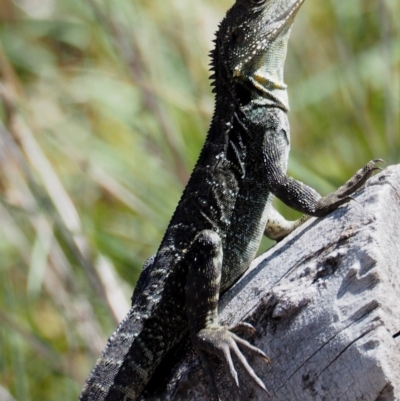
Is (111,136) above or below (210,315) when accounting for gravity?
above

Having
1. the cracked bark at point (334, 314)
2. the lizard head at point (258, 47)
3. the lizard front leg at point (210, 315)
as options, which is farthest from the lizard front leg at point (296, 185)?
the lizard front leg at point (210, 315)

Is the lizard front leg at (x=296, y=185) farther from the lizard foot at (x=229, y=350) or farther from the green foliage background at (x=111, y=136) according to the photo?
the lizard foot at (x=229, y=350)

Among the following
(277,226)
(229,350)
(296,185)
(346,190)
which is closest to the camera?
(229,350)

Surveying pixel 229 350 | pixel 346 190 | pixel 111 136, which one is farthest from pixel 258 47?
pixel 111 136

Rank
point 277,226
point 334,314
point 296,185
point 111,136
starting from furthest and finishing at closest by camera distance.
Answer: point 111,136 → point 277,226 → point 296,185 → point 334,314

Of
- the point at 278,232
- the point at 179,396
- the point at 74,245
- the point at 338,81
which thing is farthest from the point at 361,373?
the point at 338,81

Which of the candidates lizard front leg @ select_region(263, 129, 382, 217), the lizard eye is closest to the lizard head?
the lizard eye

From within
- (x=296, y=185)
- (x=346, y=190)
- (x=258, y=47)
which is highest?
(x=258, y=47)

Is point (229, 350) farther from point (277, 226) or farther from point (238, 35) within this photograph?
point (238, 35)
